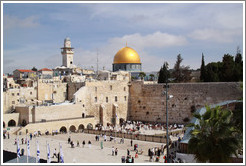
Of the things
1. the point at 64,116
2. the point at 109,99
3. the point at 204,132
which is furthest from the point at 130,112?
the point at 204,132

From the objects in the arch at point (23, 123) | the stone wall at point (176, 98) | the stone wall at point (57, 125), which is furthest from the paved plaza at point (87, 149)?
the stone wall at point (176, 98)

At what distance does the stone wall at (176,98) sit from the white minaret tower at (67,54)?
16306mm

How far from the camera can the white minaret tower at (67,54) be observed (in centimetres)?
4984

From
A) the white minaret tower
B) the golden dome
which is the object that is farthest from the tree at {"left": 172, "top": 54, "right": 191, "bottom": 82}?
the white minaret tower

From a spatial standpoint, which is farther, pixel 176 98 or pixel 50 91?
pixel 50 91

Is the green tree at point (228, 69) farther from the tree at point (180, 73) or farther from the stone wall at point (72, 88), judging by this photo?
the stone wall at point (72, 88)

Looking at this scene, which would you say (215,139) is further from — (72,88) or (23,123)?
(72,88)

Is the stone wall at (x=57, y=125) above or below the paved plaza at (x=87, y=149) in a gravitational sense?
above

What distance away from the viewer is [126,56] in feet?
171

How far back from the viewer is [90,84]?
3488 centimetres

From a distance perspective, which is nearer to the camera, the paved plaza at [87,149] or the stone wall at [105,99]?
the paved plaza at [87,149]

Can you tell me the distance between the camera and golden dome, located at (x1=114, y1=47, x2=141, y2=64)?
51.9 meters

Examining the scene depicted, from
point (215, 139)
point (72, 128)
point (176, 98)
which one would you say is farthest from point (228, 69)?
point (215, 139)

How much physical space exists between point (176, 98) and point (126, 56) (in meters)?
19.1
